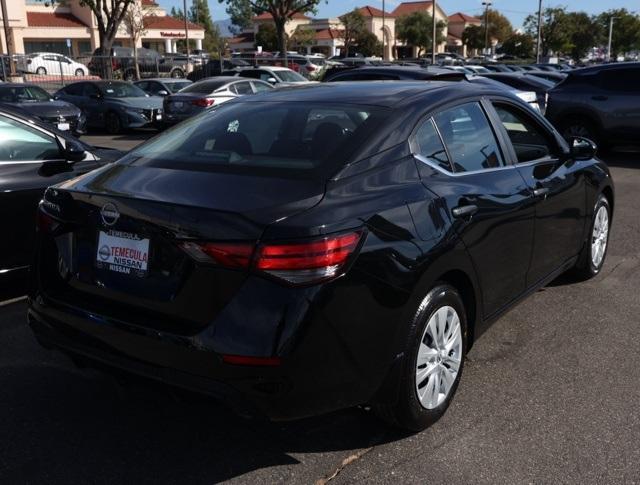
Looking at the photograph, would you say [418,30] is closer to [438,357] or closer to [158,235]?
[438,357]

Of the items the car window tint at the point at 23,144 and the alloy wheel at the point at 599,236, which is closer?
the car window tint at the point at 23,144

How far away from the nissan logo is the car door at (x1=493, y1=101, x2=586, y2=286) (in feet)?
7.73

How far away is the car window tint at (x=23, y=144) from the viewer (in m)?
5.07

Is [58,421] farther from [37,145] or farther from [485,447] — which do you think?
[37,145]

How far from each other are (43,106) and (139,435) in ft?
44.1

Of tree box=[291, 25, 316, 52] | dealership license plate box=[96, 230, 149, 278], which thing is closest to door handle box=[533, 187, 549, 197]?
dealership license plate box=[96, 230, 149, 278]

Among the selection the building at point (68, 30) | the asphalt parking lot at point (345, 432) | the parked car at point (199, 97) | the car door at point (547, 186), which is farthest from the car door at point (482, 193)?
the building at point (68, 30)

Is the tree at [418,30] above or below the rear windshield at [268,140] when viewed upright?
above

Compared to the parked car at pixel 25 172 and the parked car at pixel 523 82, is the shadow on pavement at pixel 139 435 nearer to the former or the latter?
the parked car at pixel 25 172

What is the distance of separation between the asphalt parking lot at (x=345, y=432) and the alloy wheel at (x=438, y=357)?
7.4 inches

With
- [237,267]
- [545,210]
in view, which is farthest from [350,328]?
[545,210]

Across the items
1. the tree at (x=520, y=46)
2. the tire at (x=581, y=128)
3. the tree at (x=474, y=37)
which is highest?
the tree at (x=474, y=37)

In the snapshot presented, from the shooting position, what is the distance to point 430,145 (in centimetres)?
344

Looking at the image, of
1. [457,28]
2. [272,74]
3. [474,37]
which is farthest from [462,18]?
[272,74]
